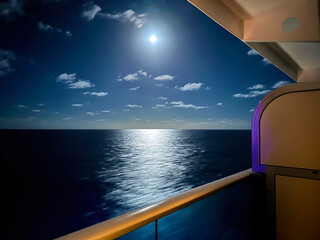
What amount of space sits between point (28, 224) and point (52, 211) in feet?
7.74

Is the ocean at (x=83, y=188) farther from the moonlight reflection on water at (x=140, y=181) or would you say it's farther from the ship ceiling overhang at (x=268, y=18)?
the ship ceiling overhang at (x=268, y=18)

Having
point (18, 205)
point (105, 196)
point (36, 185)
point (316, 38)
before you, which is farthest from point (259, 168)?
point (36, 185)

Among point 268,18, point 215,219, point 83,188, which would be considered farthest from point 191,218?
point 83,188

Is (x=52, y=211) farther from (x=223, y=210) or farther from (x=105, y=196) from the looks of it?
(x=223, y=210)

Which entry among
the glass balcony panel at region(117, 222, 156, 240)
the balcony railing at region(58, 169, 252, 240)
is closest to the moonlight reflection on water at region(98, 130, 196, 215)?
the balcony railing at region(58, 169, 252, 240)

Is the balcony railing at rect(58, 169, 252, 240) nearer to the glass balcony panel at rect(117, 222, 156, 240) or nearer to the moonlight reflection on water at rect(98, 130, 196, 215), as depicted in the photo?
the glass balcony panel at rect(117, 222, 156, 240)

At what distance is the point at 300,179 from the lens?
1521mm

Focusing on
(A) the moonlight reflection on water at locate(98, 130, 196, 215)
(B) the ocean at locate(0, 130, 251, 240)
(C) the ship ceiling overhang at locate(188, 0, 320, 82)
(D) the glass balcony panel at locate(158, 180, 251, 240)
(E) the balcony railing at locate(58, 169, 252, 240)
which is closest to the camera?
(E) the balcony railing at locate(58, 169, 252, 240)

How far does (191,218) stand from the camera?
1.05 metres

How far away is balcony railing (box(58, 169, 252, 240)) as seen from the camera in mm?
729

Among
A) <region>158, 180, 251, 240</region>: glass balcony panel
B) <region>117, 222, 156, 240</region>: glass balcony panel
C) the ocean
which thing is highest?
<region>117, 222, 156, 240</region>: glass balcony panel

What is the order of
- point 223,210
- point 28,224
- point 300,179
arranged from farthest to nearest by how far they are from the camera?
point 28,224 → point 300,179 → point 223,210

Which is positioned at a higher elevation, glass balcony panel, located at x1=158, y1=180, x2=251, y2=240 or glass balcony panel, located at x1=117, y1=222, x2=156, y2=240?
glass balcony panel, located at x1=117, y1=222, x2=156, y2=240

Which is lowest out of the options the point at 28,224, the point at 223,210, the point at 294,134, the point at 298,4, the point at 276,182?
the point at 28,224
